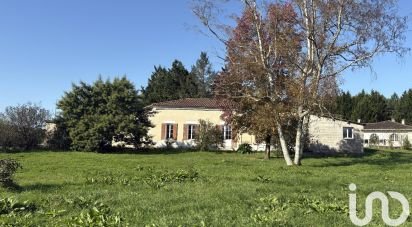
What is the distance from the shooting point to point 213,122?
40.7 m

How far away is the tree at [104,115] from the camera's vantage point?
3324 centimetres

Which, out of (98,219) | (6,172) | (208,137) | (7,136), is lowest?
(98,219)

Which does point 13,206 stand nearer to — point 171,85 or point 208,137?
point 208,137

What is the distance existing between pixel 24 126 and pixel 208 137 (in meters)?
13.9

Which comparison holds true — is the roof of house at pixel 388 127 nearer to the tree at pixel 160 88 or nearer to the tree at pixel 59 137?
the tree at pixel 160 88

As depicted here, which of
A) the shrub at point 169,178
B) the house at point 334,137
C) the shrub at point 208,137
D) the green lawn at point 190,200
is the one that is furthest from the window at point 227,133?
the green lawn at point 190,200

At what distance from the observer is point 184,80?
82062 millimetres

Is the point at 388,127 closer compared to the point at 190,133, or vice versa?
the point at 190,133

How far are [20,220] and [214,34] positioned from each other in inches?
747

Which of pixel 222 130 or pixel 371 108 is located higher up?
pixel 371 108

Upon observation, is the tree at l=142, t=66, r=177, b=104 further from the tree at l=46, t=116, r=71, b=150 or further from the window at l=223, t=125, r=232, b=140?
the tree at l=46, t=116, r=71, b=150

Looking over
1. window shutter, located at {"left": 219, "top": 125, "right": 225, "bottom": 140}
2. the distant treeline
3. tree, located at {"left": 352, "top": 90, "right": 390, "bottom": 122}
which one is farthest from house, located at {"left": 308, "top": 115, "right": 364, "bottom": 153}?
tree, located at {"left": 352, "top": 90, "right": 390, "bottom": 122}

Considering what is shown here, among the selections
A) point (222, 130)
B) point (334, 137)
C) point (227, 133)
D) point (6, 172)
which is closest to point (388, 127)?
point (334, 137)

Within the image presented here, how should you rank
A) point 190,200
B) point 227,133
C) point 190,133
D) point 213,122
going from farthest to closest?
point 213,122, point 190,133, point 227,133, point 190,200
